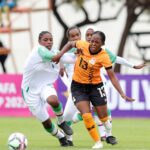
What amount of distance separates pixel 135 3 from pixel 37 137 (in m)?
18.7

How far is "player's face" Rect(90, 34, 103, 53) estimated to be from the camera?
17000 mm

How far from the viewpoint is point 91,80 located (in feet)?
57.0

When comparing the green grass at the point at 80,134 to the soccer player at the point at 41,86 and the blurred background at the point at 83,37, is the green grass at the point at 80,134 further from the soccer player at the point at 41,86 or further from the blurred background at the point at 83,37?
the soccer player at the point at 41,86

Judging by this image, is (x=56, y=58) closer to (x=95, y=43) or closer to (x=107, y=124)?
(x=95, y=43)

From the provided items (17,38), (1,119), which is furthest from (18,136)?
(17,38)

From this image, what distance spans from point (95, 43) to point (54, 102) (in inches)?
59.7

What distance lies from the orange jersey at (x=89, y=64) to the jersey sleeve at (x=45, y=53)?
1.73ft

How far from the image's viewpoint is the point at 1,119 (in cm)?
2762

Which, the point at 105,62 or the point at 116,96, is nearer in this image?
the point at 105,62

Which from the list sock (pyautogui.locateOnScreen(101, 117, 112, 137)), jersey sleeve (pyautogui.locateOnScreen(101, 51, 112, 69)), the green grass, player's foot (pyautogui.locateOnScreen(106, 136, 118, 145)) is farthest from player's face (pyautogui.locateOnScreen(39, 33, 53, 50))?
player's foot (pyautogui.locateOnScreen(106, 136, 118, 145))

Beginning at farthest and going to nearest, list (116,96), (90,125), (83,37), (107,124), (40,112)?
1. (83,37)
2. (116,96)
3. (107,124)
4. (40,112)
5. (90,125)

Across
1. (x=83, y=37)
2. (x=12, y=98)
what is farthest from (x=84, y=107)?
(x=83, y=37)

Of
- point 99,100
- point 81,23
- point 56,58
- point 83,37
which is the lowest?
point 81,23

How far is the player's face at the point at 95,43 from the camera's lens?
55.8 ft
